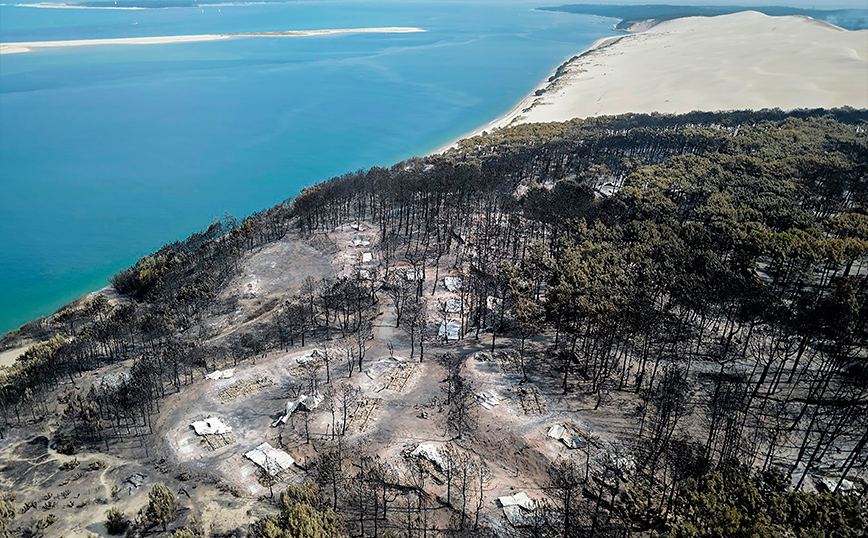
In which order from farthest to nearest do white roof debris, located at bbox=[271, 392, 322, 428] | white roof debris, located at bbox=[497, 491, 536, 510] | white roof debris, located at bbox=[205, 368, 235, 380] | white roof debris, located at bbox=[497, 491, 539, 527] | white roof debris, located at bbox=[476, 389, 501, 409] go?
1. white roof debris, located at bbox=[205, 368, 235, 380]
2. white roof debris, located at bbox=[476, 389, 501, 409]
3. white roof debris, located at bbox=[271, 392, 322, 428]
4. white roof debris, located at bbox=[497, 491, 536, 510]
5. white roof debris, located at bbox=[497, 491, 539, 527]

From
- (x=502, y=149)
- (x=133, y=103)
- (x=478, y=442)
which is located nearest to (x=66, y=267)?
(x=478, y=442)

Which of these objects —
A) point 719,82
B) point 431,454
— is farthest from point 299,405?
point 719,82

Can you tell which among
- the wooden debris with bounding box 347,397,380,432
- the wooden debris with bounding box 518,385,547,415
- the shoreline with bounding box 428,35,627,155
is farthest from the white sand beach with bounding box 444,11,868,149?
the wooden debris with bounding box 347,397,380,432

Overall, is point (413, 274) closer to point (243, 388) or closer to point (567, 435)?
point (243, 388)

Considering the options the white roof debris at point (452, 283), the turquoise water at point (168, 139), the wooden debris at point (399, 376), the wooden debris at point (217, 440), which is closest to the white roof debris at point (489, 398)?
the wooden debris at point (399, 376)

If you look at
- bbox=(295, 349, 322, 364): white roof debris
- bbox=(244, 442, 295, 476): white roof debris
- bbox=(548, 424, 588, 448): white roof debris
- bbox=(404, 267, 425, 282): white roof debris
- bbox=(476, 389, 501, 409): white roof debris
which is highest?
bbox=(548, 424, 588, 448): white roof debris

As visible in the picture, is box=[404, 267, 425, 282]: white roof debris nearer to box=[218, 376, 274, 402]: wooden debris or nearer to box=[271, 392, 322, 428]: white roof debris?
box=[218, 376, 274, 402]: wooden debris

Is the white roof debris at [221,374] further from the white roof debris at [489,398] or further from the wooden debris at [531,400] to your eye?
the wooden debris at [531,400]
